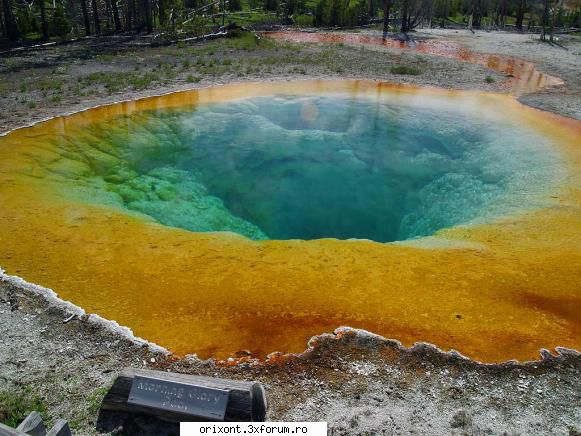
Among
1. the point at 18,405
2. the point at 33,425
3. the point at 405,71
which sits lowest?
the point at 18,405

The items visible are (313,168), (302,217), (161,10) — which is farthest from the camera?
(161,10)

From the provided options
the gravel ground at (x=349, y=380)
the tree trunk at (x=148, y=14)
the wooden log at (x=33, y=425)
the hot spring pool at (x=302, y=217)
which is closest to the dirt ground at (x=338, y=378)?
the gravel ground at (x=349, y=380)

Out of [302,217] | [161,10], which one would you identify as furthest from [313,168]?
[161,10]

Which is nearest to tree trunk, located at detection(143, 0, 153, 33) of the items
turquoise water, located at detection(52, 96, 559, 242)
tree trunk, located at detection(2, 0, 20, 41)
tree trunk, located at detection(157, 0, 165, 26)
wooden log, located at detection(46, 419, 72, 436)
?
tree trunk, located at detection(157, 0, 165, 26)

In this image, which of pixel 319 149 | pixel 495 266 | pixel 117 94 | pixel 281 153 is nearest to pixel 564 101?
pixel 319 149

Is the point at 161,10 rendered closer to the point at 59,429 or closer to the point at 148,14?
the point at 148,14

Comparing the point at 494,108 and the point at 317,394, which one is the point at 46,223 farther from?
the point at 494,108

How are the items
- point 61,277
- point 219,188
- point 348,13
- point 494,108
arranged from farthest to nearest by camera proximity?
point 348,13 → point 494,108 → point 219,188 → point 61,277
